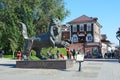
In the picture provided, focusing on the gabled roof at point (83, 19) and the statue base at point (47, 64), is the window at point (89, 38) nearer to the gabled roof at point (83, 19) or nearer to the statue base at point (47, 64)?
the gabled roof at point (83, 19)

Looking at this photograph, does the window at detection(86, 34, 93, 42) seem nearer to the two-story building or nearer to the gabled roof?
the two-story building

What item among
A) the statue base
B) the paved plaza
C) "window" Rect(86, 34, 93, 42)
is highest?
"window" Rect(86, 34, 93, 42)

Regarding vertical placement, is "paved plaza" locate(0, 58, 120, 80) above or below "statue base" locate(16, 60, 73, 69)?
below

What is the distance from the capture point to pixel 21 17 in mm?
56406

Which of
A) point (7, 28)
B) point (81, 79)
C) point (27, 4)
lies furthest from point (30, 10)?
point (81, 79)

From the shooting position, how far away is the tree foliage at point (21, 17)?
54094mm

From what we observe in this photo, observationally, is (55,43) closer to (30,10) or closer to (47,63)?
(47,63)

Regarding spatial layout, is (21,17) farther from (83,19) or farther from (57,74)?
(57,74)

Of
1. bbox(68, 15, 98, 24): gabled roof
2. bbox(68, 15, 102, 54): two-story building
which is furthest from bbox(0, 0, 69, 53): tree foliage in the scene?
bbox(68, 15, 98, 24): gabled roof

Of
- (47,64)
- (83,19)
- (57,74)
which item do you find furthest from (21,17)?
(57,74)

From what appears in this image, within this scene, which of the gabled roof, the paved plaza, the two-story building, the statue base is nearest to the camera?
the paved plaza

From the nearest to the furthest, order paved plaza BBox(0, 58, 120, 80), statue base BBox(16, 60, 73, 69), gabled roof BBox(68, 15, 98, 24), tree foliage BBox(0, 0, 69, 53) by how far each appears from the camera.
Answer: paved plaza BBox(0, 58, 120, 80) → statue base BBox(16, 60, 73, 69) → tree foliage BBox(0, 0, 69, 53) → gabled roof BBox(68, 15, 98, 24)

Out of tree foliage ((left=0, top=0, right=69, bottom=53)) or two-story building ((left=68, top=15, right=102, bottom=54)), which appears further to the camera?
two-story building ((left=68, top=15, right=102, bottom=54))

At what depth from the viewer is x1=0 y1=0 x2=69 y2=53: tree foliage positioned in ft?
177
